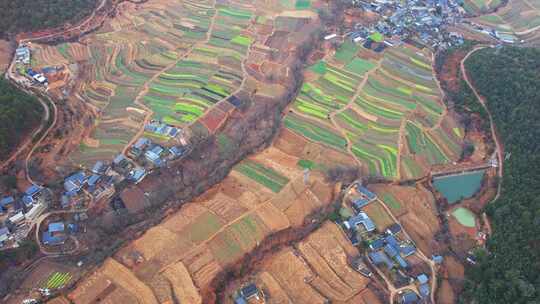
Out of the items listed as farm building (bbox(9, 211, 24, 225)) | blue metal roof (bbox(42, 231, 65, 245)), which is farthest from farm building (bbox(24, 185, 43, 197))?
blue metal roof (bbox(42, 231, 65, 245))

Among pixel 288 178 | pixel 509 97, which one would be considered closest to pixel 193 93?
pixel 288 178

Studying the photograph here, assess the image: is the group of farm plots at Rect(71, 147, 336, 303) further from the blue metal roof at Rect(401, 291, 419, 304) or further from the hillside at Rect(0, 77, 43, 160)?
the hillside at Rect(0, 77, 43, 160)

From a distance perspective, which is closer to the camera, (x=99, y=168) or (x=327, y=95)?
(x=99, y=168)

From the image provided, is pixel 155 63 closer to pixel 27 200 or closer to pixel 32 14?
pixel 32 14

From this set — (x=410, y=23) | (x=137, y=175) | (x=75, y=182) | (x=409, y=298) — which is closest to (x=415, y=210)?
(x=409, y=298)

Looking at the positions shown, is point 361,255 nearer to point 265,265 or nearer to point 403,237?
point 403,237

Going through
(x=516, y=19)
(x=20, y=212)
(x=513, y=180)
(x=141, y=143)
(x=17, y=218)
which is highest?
(x=516, y=19)
